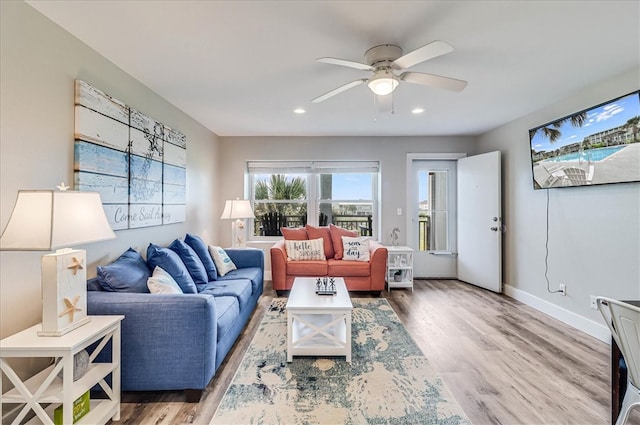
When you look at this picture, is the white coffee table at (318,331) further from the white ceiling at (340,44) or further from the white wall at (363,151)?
the white wall at (363,151)

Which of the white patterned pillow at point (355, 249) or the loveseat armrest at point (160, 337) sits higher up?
the white patterned pillow at point (355, 249)

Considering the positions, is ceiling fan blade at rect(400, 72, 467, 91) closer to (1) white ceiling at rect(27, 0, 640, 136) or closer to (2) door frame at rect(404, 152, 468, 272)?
(1) white ceiling at rect(27, 0, 640, 136)

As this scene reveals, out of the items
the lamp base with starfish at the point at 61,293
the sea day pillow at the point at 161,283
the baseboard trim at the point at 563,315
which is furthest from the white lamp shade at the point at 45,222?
the baseboard trim at the point at 563,315

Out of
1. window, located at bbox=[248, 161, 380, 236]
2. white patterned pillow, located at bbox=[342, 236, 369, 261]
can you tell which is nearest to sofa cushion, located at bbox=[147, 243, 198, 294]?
white patterned pillow, located at bbox=[342, 236, 369, 261]

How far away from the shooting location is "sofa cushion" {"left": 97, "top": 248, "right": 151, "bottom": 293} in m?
1.96

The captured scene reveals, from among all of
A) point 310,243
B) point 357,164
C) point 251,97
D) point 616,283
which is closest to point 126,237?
point 251,97

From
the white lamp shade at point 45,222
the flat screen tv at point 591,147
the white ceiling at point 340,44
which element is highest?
the white ceiling at point 340,44

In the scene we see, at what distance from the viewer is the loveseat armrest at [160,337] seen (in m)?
1.82

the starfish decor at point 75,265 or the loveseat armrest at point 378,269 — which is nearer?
the starfish decor at point 75,265

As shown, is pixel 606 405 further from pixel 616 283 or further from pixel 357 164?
pixel 357 164

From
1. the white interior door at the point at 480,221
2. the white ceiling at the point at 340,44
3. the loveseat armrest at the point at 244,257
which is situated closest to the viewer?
the white ceiling at the point at 340,44

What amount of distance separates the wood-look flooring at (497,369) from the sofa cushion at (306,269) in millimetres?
608

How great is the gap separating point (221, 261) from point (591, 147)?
13.1 ft

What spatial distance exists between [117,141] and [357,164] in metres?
3.49
